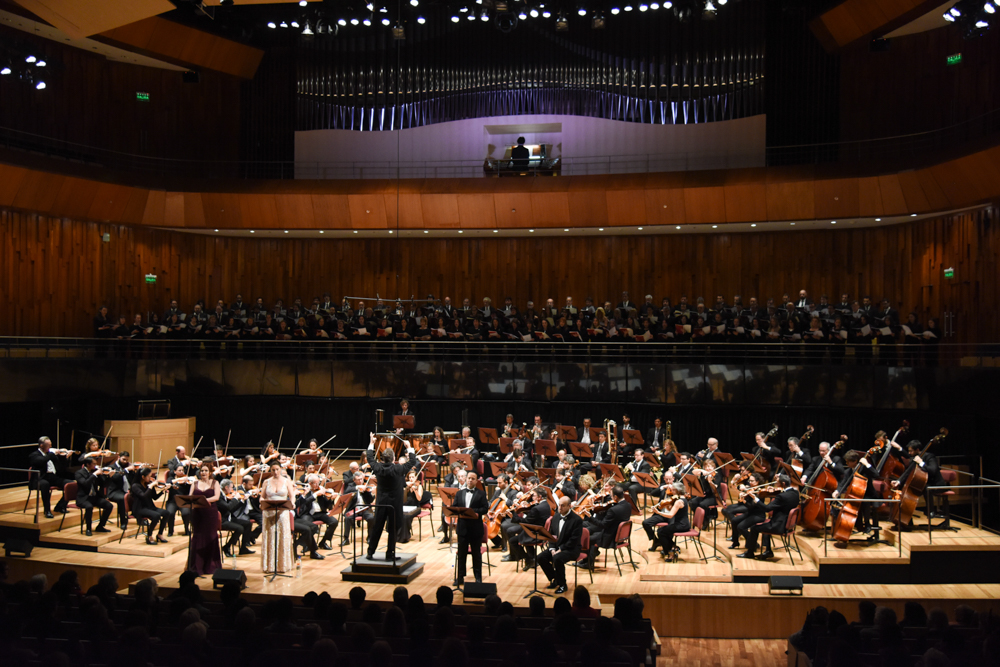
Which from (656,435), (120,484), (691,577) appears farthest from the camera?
(656,435)

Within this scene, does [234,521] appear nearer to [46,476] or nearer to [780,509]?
[46,476]

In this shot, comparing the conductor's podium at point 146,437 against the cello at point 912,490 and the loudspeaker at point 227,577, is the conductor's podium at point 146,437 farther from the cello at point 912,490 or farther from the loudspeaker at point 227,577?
the cello at point 912,490

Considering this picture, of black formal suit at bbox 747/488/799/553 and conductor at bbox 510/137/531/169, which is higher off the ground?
conductor at bbox 510/137/531/169

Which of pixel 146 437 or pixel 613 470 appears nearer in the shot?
pixel 613 470

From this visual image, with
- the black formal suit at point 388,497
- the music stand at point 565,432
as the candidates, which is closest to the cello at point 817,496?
the music stand at point 565,432

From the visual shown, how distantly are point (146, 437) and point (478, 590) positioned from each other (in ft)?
31.4

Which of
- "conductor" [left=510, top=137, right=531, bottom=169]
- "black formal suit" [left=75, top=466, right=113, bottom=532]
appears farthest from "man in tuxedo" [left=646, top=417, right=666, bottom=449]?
"black formal suit" [left=75, top=466, right=113, bottom=532]

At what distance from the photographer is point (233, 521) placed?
970 cm

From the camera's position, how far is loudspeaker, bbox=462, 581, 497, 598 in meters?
7.88

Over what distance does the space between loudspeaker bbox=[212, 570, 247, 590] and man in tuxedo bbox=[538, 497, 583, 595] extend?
2988mm

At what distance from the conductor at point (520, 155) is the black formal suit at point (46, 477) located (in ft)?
35.5

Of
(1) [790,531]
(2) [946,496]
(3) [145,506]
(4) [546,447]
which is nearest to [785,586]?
(1) [790,531]

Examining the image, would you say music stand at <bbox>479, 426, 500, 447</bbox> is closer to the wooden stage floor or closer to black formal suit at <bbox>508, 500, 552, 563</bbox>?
the wooden stage floor

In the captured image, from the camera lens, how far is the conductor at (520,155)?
18.3 m
